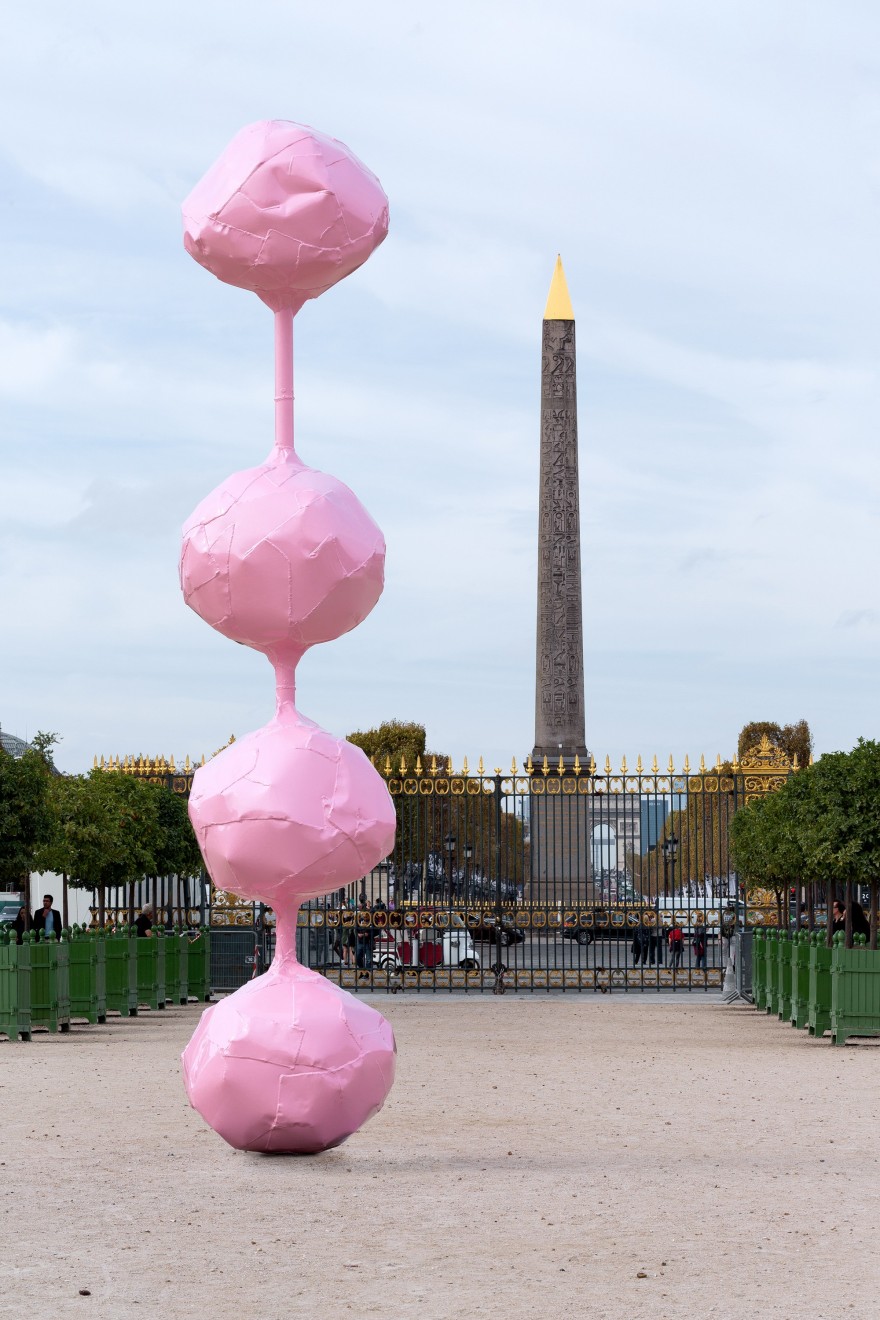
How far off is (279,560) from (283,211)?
1.76m

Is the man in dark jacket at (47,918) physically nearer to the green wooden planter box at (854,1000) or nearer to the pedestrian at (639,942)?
the pedestrian at (639,942)

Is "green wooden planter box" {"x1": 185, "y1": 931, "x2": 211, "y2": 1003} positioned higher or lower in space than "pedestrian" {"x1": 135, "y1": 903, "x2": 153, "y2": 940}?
lower

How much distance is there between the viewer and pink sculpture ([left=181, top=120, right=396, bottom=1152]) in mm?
8977

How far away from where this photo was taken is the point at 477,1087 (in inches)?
510

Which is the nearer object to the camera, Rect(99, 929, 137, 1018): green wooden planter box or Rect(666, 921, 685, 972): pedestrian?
Rect(99, 929, 137, 1018): green wooden planter box

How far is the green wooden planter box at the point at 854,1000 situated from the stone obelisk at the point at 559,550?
16.2m

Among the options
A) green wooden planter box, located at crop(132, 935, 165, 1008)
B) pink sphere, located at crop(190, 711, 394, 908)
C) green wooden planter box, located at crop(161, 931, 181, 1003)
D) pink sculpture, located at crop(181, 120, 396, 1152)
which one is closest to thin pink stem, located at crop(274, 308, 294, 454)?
pink sculpture, located at crop(181, 120, 396, 1152)

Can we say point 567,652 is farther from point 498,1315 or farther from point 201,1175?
point 498,1315

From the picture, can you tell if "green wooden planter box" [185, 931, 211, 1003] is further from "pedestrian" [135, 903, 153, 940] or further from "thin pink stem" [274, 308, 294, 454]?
"thin pink stem" [274, 308, 294, 454]

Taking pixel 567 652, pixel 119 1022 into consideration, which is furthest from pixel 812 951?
pixel 567 652

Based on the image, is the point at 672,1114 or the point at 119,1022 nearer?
the point at 672,1114

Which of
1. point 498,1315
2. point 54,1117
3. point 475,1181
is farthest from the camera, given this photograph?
point 54,1117

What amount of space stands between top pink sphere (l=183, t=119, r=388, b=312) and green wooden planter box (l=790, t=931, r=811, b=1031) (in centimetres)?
961

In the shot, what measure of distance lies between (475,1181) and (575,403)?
24.7 m
